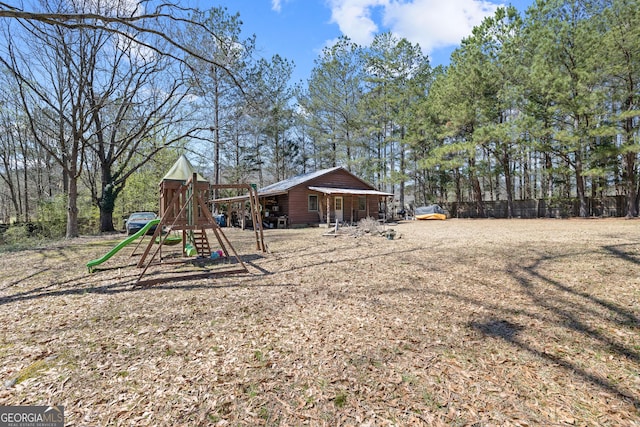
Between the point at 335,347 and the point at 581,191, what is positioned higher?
the point at 581,191

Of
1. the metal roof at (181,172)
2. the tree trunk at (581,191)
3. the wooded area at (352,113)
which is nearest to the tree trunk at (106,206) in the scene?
the wooded area at (352,113)

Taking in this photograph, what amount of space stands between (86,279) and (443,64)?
32.7 meters

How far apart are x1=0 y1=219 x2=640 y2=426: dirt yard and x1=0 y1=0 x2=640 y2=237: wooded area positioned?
4.62m

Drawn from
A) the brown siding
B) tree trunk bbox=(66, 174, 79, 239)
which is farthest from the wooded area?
the brown siding

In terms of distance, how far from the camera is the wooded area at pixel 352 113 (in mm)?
14312

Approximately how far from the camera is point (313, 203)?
2111 centimetres

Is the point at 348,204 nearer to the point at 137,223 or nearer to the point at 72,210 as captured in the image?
the point at 137,223

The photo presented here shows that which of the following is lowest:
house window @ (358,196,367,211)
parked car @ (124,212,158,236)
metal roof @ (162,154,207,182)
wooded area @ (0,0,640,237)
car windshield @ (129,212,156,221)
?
parked car @ (124,212,158,236)

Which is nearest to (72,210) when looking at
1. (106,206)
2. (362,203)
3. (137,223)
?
(137,223)

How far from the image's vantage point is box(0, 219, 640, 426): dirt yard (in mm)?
2219

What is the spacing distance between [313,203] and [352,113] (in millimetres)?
13019

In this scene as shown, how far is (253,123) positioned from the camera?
1107 inches

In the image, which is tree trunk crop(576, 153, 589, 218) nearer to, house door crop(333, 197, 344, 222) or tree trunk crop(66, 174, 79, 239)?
house door crop(333, 197, 344, 222)

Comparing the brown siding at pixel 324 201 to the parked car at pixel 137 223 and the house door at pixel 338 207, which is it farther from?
the parked car at pixel 137 223
